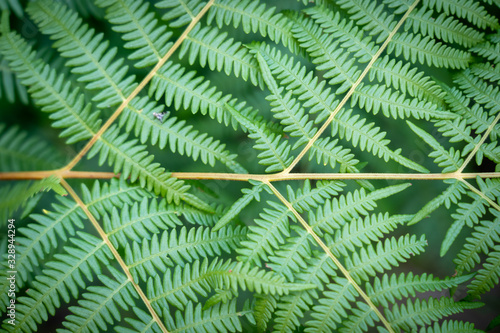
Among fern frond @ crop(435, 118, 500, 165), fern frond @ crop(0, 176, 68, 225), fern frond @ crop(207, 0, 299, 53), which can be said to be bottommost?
fern frond @ crop(0, 176, 68, 225)

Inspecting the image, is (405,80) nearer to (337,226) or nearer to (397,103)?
(397,103)

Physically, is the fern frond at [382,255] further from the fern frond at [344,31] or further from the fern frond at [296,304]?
the fern frond at [344,31]

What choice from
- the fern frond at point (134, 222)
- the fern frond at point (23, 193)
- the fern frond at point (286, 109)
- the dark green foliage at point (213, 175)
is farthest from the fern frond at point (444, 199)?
the fern frond at point (23, 193)

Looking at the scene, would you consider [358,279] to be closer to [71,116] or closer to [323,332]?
[323,332]

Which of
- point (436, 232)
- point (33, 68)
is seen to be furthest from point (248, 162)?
point (436, 232)

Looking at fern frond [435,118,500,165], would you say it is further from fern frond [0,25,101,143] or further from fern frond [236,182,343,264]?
fern frond [0,25,101,143]

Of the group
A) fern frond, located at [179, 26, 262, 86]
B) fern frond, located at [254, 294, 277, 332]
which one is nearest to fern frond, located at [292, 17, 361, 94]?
fern frond, located at [179, 26, 262, 86]
